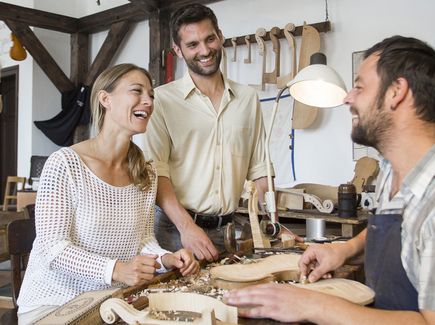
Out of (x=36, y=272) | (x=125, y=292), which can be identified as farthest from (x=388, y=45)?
(x=36, y=272)

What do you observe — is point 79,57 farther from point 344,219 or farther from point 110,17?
point 344,219

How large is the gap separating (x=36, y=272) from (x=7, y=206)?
19.3ft

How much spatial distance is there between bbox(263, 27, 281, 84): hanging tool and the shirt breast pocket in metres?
2.77

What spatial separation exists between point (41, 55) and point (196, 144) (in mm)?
5550

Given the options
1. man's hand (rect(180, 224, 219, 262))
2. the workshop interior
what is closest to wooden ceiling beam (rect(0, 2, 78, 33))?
the workshop interior

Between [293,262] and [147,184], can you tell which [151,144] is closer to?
[147,184]

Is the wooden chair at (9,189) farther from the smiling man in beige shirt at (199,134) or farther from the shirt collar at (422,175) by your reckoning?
the shirt collar at (422,175)

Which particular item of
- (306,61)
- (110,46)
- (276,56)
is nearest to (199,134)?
(306,61)

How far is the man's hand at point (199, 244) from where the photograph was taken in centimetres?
170

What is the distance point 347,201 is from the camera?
3.19 meters

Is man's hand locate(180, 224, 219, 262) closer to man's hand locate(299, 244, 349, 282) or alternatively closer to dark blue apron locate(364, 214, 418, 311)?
man's hand locate(299, 244, 349, 282)

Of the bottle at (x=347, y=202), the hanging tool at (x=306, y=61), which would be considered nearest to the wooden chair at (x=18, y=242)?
the bottle at (x=347, y=202)

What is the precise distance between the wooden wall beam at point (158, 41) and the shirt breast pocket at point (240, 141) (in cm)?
385

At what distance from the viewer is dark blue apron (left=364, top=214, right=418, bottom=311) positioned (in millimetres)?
1116
